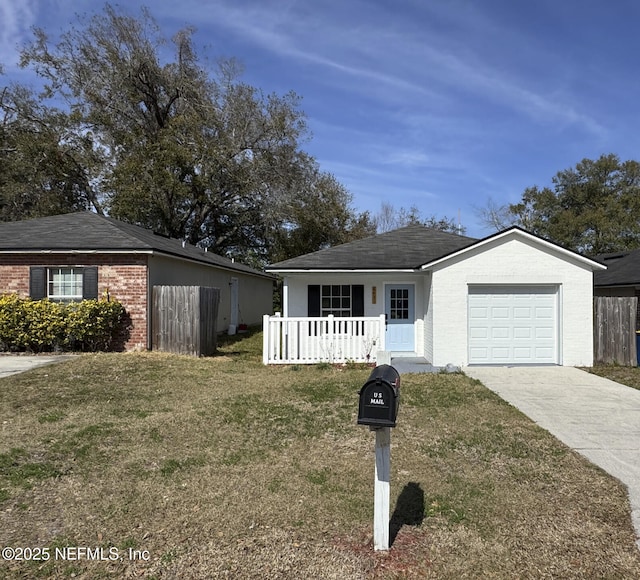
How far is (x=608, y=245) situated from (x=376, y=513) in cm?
3649

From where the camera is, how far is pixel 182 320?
13266 mm

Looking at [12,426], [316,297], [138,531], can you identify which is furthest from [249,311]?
[138,531]

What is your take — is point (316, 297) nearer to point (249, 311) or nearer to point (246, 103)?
point (249, 311)

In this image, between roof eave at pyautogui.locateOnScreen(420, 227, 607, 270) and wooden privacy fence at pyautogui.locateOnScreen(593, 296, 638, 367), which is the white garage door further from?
wooden privacy fence at pyautogui.locateOnScreen(593, 296, 638, 367)

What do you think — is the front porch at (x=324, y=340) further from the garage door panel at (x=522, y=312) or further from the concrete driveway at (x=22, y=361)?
the concrete driveway at (x=22, y=361)

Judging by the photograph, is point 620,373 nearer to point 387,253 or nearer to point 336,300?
point 387,253

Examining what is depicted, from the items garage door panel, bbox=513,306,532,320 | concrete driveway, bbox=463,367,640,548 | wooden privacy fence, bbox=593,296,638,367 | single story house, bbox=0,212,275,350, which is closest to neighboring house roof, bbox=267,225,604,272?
wooden privacy fence, bbox=593,296,638,367

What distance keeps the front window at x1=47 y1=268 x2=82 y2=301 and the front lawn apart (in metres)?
6.53

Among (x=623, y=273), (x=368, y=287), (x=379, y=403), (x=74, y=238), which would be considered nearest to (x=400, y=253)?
(x=368, y=287)

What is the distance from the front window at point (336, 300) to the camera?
1391cm

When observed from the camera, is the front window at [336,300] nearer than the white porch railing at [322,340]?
No

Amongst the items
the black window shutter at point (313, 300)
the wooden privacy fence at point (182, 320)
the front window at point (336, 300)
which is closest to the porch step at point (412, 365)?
the front window at point (336, 300)

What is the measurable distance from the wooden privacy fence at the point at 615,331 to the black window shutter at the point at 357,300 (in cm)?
588

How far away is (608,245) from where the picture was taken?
111ft
